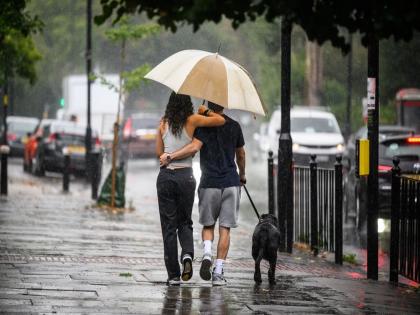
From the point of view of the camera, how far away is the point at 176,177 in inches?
425

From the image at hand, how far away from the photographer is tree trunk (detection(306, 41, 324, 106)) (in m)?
52.6

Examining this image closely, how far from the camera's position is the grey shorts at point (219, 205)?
11.0 meters

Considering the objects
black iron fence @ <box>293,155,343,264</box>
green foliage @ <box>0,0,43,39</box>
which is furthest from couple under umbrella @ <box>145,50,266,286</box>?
green foliage @ <box>0,0,43,39</box>

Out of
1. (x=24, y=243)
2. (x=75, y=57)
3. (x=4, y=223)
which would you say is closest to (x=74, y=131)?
(x=4, y=223)

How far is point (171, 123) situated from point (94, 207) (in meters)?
11.3

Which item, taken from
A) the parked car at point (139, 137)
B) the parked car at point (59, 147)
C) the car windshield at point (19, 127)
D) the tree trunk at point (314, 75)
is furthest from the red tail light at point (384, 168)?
the tree trunk at point (314, 75)

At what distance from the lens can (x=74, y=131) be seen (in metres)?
36.0

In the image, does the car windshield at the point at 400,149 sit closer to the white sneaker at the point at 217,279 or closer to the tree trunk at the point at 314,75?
the white sneaker at the point at 217,279

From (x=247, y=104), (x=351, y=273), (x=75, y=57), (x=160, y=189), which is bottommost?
(x=351, y=273)

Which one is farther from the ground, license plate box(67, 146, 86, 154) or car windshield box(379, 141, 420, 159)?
license plate box(67, 146, 86, 154)

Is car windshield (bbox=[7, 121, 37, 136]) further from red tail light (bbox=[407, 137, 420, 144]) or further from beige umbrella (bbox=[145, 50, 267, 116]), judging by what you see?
beige umbrella (bbox=[145, 50, 267, 116])

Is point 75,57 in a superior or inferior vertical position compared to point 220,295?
superior

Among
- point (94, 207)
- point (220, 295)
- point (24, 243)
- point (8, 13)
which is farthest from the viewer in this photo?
point (94, 207)

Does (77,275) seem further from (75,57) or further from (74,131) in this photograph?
(75,57)
